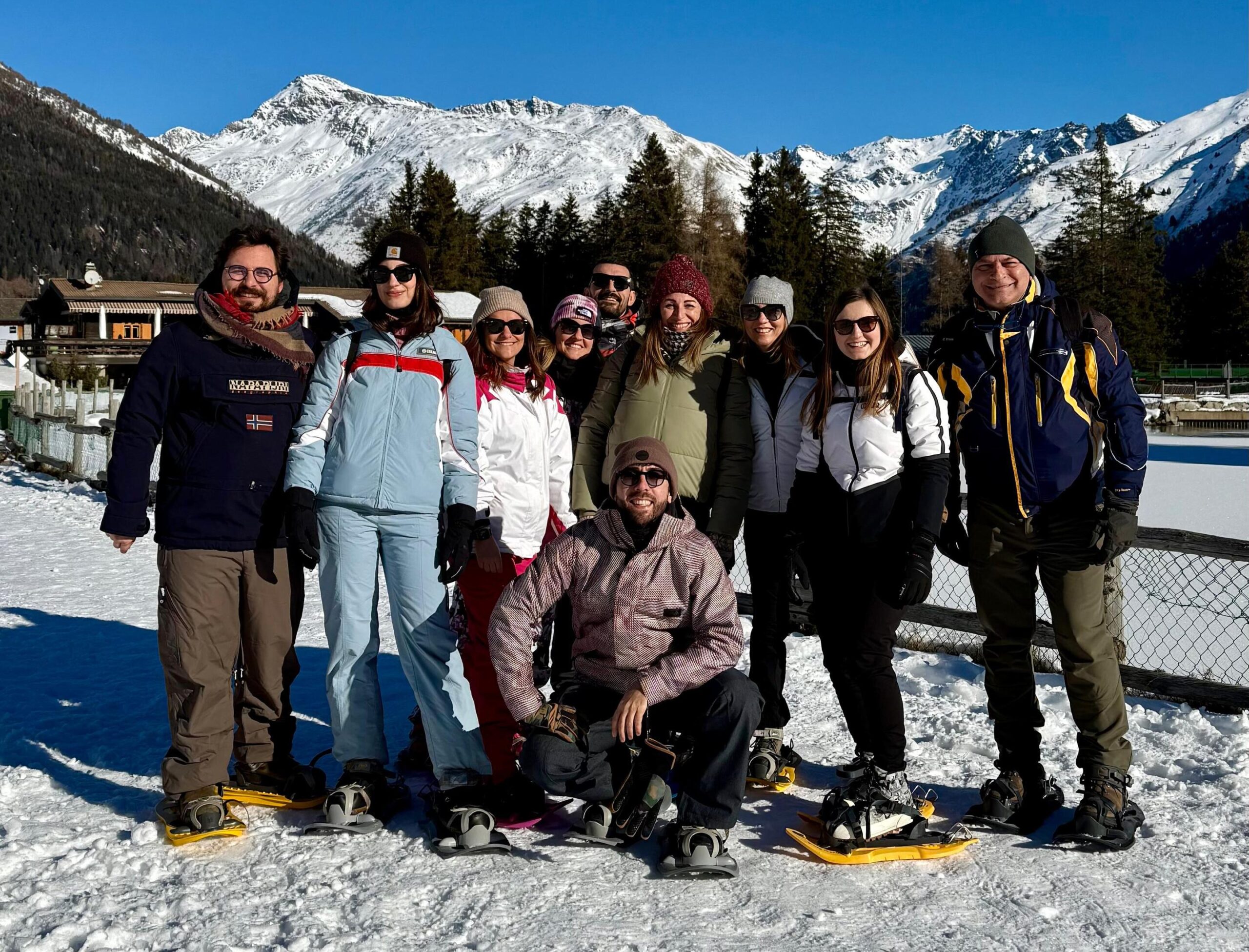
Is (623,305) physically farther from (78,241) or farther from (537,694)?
(78,241)

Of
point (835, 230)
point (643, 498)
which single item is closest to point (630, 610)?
point (643, 498)

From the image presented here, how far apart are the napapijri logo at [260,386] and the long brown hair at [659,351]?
1326 millimetres

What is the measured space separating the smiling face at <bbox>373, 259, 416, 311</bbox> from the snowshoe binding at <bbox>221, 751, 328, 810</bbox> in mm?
1655

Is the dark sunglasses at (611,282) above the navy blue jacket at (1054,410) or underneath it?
above

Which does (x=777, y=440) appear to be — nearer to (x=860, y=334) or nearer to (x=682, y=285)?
(x=860, y=334)

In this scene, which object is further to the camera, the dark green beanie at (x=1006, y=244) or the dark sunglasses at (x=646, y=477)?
the dark green beanie at (x=1006, y=244)

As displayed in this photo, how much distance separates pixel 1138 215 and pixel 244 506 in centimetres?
6141

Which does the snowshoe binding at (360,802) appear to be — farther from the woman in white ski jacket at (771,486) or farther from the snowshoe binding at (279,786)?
the woman in white ski jacket at (771,486)

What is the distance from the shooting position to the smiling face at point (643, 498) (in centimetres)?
334

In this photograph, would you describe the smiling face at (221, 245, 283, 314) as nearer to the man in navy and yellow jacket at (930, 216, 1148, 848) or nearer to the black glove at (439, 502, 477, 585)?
the black glove at (439, 502, 477, 585)

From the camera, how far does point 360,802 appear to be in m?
3.46

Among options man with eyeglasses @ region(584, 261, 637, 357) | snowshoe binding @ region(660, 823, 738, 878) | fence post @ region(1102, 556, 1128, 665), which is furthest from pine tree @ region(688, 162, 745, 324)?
snowshoe binding @ region(660, 823, 738, 878)

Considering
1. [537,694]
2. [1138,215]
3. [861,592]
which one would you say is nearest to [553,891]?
[537,694]

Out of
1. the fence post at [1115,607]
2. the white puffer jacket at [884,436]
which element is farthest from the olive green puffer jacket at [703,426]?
the fence post at [1115,607]
